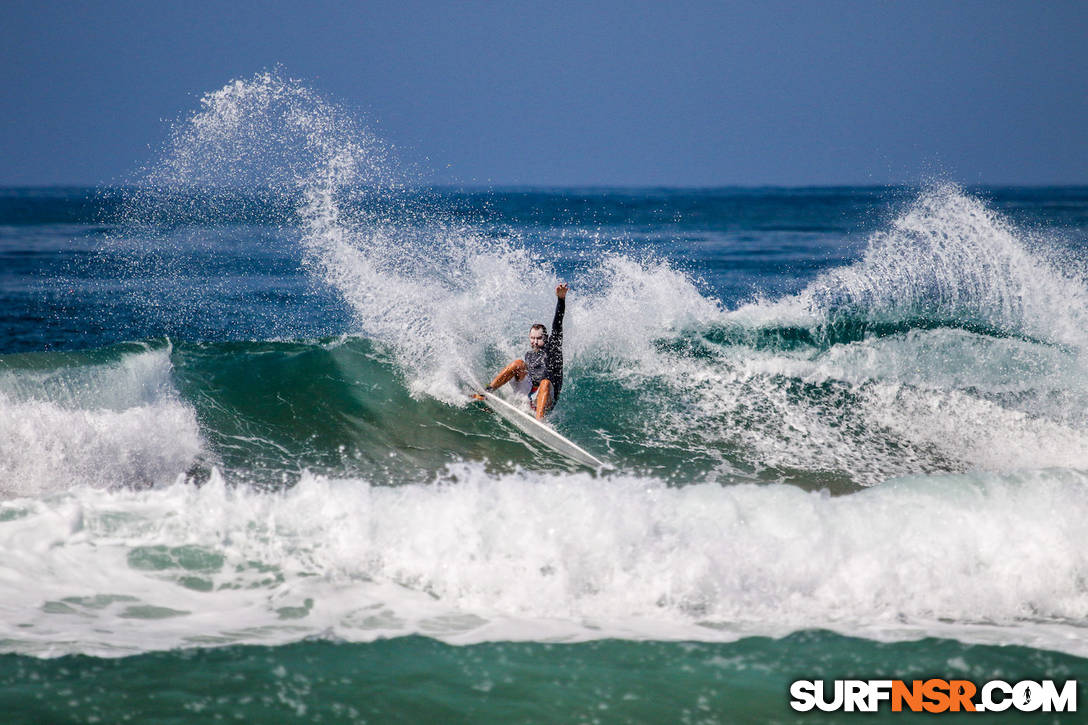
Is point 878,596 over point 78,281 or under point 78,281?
under

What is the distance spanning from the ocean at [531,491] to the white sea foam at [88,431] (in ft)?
0.12

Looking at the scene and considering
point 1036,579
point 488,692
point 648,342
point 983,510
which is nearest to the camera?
point 488,692

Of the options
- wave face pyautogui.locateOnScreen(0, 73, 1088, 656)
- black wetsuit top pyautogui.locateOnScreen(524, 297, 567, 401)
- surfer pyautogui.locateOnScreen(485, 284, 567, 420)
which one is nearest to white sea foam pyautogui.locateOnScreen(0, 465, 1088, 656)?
wave face pyautogui.locateOnScreen(0, 73, 1088, 656)

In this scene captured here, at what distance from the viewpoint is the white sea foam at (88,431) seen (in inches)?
346

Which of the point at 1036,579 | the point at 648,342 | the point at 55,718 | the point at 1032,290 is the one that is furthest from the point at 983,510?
the point at 1032,290

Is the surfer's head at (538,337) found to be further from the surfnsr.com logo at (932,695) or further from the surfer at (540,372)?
the surfnsr.com logo at (932,695)

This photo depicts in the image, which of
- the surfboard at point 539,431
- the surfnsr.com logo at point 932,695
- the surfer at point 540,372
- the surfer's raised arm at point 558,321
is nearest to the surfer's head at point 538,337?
the surfer at point 540,372

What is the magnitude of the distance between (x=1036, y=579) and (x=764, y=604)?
6.58ft

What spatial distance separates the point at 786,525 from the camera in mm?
6719

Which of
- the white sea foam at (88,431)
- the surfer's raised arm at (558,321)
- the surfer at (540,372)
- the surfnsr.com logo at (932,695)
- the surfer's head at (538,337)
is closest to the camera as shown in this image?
the surfnsr.com logo at (932,695)

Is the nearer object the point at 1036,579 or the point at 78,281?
the point at 1036,579

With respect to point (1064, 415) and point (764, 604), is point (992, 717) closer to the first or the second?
point (764, 604)

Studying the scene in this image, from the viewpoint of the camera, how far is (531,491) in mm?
6945

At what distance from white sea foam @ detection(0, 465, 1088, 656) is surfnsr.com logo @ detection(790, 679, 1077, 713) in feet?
2.09
